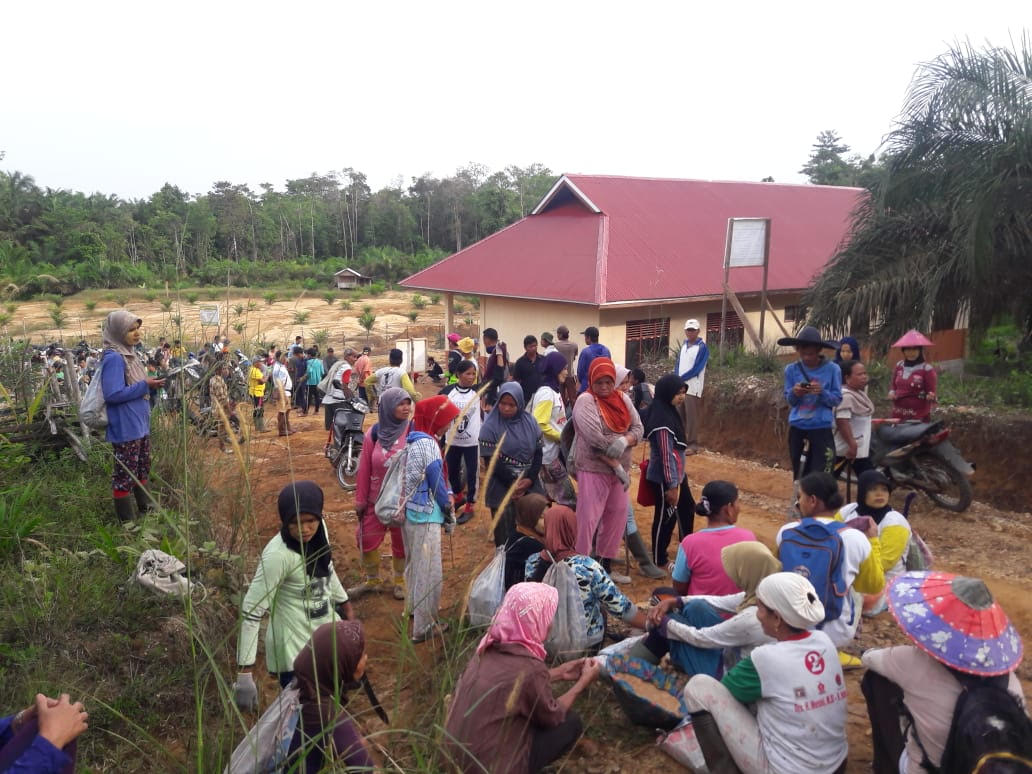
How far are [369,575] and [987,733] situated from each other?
4013 mm

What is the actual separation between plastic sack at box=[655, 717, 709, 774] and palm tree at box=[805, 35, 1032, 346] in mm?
6188

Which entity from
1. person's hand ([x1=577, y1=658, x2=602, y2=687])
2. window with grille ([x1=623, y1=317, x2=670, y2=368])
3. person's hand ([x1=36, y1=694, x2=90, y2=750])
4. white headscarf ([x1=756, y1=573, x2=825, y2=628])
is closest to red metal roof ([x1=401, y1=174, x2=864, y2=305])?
window with grille ([x1=623, y1=317, x2=670, y2=368])

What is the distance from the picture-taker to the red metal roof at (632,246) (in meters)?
14.5

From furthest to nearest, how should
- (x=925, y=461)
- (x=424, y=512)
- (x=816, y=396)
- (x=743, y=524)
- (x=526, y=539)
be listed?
(x=743, y=524) → (x=925, y=461) → (x=816, y=396) → (x=424, y=512) → (x=526, y=539)

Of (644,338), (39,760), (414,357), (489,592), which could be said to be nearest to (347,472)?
(489,592)

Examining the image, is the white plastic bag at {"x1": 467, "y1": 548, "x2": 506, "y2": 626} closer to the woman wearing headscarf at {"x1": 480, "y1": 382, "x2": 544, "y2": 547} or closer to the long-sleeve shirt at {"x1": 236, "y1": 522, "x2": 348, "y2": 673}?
the long-sleeve shirt at {"x1": 236, "y1": 522, "x2": 348, "y2": 673}

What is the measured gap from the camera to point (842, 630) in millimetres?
3613

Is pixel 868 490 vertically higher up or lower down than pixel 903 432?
higher up

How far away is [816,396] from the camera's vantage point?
5.86 metres

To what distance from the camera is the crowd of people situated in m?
2.53

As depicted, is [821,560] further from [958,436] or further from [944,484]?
[958,436]

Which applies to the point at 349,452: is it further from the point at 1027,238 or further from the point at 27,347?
the point at 1027,238

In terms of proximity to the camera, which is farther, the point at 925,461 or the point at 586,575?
the point at 925,461

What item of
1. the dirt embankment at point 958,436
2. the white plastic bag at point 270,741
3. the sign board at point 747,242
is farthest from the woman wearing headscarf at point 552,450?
the sign board at point 747,242
